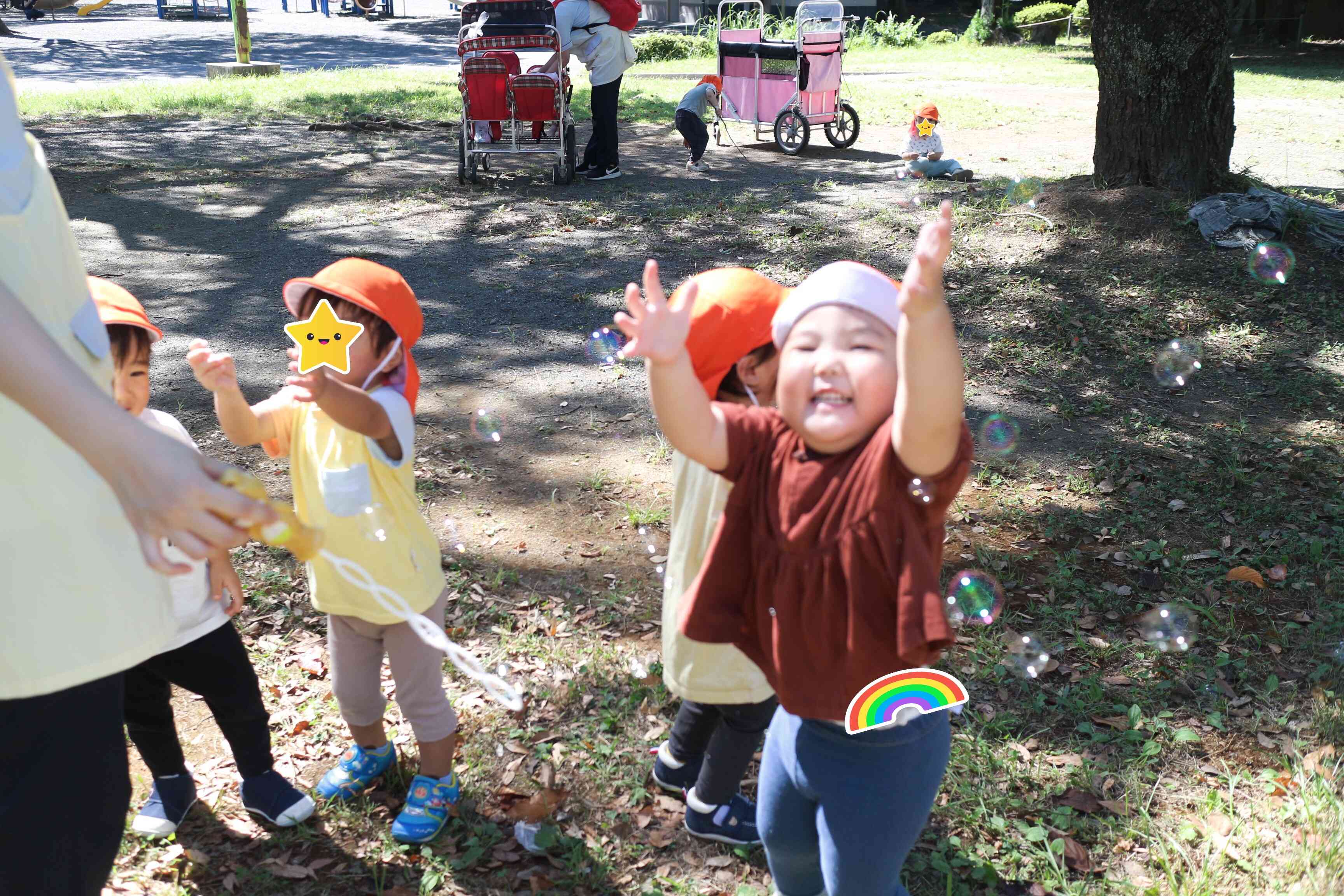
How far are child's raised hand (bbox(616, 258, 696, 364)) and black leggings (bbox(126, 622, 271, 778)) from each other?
155cm

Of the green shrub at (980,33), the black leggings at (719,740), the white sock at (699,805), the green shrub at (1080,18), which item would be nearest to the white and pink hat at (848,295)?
the black leggings at (719,740)

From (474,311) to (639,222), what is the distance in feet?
7.36

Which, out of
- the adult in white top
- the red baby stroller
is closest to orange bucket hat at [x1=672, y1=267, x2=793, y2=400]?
the adult in white top

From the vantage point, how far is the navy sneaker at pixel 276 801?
279 cm

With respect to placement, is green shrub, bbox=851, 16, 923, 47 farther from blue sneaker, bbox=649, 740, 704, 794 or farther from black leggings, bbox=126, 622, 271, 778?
black leggings, bbox=126, 622, 271, 778

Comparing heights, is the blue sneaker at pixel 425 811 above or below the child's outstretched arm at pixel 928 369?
below

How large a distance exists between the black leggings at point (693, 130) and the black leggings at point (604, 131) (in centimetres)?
67

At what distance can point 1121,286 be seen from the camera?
21.1 feet

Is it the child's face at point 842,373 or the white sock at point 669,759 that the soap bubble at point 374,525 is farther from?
the child's face at point 842,373

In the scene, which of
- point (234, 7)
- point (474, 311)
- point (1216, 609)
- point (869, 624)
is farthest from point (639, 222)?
point (234, 7)

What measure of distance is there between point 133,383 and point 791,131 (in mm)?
9684

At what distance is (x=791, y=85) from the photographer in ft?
37.7

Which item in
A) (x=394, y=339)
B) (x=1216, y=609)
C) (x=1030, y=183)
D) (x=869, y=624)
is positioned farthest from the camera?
(x=1030, y=183)

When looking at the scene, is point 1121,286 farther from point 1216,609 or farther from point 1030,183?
point 1216,609
